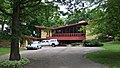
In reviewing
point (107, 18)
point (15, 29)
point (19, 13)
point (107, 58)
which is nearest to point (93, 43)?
point (107, 58)

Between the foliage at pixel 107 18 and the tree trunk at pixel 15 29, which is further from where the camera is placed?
Answer: the foliage at pixel 107 18

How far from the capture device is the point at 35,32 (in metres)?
68.4

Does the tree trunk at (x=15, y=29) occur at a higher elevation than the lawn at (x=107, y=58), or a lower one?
higher

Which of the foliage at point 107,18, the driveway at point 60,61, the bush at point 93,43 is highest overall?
the foliage at point 107,18

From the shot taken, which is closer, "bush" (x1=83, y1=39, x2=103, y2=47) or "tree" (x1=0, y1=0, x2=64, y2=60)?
"tree" (x1=0, y1=0, x2=64, y2=60)

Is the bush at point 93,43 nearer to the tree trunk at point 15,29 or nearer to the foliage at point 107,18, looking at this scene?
the foliage at point 107,18

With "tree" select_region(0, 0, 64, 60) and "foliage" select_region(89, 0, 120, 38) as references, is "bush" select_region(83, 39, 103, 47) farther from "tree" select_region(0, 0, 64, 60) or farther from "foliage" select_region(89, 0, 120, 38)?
"tree" select_region(0, 0, 64, 60)

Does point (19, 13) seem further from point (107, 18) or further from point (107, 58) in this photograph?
point (107, 58)

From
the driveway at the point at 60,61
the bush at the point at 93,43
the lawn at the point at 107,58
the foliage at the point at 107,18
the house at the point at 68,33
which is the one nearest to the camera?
the driveway at the point at 60,61

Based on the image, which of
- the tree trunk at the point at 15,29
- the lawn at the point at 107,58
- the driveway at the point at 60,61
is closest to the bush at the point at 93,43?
the lawn at the point at 107,58

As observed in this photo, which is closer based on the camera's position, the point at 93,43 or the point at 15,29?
the point at 15,29

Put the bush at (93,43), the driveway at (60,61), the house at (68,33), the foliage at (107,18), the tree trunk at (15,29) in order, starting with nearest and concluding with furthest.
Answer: the driveway at (60,61), the tree trunk at (15,29), the foliage at (107,18), the bush at (93,43), the house at (68,33)

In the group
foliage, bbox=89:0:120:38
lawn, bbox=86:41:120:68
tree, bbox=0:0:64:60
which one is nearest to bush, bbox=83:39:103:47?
lawn, bbox=86:41:120:68

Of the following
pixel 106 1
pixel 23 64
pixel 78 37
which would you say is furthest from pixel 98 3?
pixel 78 37
